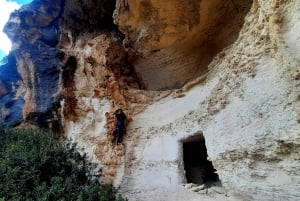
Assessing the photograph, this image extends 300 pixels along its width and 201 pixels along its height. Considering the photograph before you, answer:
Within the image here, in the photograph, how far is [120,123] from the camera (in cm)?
755

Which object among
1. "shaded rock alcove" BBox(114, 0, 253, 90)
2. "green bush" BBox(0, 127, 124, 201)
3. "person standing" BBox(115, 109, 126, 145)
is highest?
"shaded rock alcove" BBox(114, 0, 253, 90)

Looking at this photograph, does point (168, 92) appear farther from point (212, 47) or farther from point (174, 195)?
point (174, 195)

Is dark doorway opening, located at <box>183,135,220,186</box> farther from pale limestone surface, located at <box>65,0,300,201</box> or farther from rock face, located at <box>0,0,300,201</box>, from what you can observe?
pale limestone surface, located at <box>65,0,300,201</box>

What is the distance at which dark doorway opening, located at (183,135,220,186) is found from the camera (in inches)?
286

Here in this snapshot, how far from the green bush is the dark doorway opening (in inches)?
86.5

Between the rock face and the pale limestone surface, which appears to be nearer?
the pale limestone surface

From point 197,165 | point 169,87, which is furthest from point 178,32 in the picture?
point 197,165

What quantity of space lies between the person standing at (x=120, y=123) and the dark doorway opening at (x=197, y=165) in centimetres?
167

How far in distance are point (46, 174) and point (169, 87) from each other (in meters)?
4.26

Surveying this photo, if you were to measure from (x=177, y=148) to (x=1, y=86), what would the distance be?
950cm

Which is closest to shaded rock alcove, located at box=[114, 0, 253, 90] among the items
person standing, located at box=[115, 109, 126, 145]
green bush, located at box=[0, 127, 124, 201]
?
person standing, located at box=[115, 109, 126, 145]

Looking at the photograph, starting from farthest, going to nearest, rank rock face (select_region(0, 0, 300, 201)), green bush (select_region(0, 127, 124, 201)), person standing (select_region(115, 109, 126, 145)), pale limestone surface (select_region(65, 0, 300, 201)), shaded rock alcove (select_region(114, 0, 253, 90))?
shaded rock alcove (select_region(114, 0, 253, 90)), person standing (select_region(115, 109, 126, 145)), green bush (select_region(0, 127, 124, 201)), rock face (select_region(0, 0, 300, 201)), pale limestone surface (select_region(65, 0, 300, 201))

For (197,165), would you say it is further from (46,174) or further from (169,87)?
(46,174)

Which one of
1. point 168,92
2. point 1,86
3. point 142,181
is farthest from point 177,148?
point 1,86
